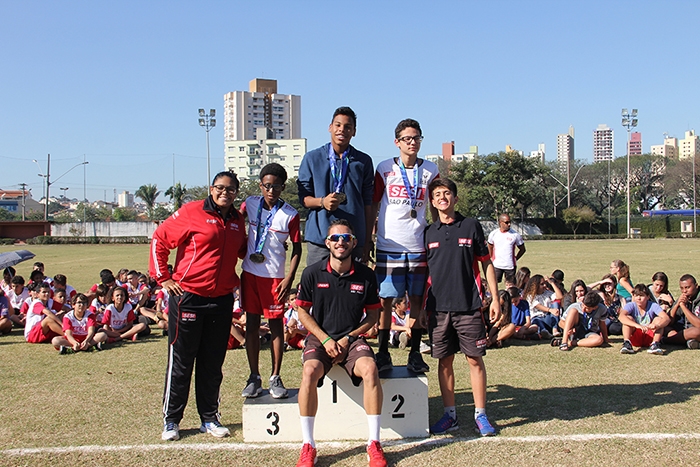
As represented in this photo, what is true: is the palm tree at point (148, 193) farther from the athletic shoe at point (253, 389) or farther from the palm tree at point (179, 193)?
the athletic shoe at point (253, 389)

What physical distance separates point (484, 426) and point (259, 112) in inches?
7139

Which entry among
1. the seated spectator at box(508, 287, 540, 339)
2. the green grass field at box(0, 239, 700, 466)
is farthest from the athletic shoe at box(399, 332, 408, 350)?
the seated spectator at box(508, 287, 540, 339)

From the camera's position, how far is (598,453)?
4680 mm

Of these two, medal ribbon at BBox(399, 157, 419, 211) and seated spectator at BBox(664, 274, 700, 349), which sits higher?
medal ribbon at BBox(399, 157, 419, 211)

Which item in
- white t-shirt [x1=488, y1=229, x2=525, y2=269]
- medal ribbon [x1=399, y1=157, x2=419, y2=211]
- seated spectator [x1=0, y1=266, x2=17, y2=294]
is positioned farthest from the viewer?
white t-shirt [x1=488, y1=229, x2=525, y2=269]

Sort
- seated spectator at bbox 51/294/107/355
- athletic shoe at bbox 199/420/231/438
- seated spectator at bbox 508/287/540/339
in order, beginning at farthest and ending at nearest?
seated spectator at bbox 508/287/540/339 → seated spectator at bbox 51/294/107/355 → athletic shoe at bbox 199/420/231/438

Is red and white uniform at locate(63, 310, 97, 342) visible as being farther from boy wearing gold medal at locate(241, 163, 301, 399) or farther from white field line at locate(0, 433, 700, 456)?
boy wearing gold medal at locate(241, 163, 301, 399)

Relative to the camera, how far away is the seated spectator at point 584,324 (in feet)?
29.5

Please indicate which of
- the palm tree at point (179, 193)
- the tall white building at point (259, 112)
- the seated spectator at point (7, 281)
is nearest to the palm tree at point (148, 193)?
the palm tree at point (179, 193)

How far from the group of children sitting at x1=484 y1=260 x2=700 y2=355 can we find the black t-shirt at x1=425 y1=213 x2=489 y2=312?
9.45ft

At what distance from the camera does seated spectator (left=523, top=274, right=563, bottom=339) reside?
9.88 m

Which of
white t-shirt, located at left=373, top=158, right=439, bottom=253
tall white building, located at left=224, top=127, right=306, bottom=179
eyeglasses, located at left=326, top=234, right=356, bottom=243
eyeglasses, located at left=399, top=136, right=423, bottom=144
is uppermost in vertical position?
tall white building, located at left=224, top=127, right=306, bottom=179

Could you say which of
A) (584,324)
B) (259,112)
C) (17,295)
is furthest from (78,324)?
(259,112)

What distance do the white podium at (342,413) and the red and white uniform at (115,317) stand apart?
579 cm
